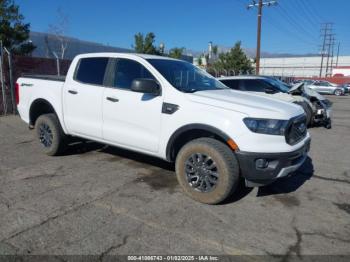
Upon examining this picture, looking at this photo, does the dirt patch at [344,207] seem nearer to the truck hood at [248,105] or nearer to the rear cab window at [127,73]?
the truck hood at [248,105]

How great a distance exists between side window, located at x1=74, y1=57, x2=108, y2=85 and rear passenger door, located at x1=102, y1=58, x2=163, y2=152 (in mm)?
235

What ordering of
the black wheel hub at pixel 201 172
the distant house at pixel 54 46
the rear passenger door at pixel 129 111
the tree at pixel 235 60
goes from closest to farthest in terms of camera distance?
the black wheel hub at pixel 201 172 < the rear passenger door at pixel 129 111 < the distant house at pixel 54 46 < the tree at pixel 235 60

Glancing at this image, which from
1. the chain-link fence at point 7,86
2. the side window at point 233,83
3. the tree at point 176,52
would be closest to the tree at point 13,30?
the chain-link fence at point 7,86

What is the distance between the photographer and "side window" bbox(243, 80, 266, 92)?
10688mm

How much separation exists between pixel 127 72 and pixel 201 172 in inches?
77.4

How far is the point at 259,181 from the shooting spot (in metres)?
3.93

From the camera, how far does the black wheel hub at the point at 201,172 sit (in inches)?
162

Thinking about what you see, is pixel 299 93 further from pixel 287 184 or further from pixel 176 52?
pixel 176 52

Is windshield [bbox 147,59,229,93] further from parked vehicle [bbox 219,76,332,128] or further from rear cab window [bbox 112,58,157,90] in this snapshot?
parked vehicle [bbox 219,76,332,128]

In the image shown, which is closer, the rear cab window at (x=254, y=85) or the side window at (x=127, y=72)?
the side window at (x=127, y=72)

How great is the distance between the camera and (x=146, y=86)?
4312 mm

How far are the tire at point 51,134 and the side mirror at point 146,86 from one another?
7.34ft

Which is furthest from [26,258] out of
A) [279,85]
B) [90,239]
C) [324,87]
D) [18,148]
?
[324,87]

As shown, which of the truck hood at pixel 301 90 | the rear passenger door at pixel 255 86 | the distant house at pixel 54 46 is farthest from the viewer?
the distant house at pixel 54 46
